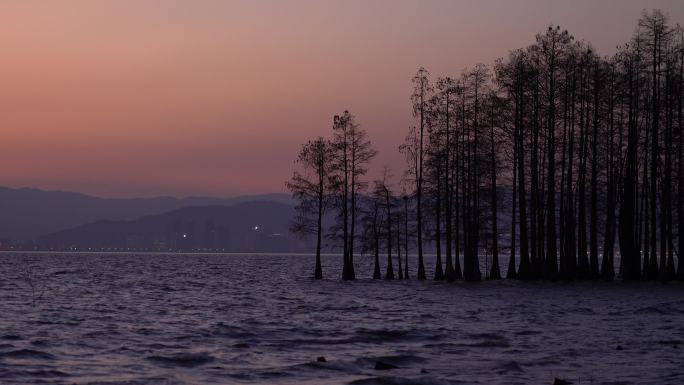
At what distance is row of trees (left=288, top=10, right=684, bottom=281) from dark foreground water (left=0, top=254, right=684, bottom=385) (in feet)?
44.6

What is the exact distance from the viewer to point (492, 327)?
28688mm

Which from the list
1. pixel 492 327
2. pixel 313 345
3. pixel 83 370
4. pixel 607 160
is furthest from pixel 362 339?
pixel 607 160

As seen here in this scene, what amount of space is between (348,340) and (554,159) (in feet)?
132

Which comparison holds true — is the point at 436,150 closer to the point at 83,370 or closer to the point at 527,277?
the point at 527,277

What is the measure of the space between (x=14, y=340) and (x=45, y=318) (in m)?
8.13

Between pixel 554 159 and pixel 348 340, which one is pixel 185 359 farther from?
pixel 554 159

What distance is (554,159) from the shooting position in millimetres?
61969

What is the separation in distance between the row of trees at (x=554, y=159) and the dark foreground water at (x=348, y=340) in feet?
44.6

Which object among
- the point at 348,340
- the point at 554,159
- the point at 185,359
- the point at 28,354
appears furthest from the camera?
the point at 554,159

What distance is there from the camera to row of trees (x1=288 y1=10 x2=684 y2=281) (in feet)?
189

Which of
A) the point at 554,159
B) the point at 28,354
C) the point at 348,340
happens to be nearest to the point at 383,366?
the point at 348,340

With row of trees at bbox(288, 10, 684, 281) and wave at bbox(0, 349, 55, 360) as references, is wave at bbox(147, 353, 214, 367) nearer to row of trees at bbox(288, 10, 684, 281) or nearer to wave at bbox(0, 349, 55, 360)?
wave at bbox(0, 349, 55, 360)

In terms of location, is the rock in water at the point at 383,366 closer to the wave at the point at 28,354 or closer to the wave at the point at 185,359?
the wave at the point at 185,359

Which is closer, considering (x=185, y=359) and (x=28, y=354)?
(x=185, y=359)
